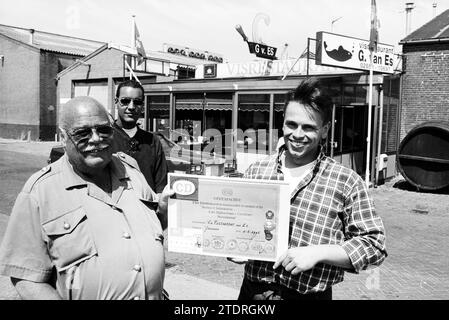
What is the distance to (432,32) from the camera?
15984mm

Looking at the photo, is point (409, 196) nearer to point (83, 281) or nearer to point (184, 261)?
point (184, 261)

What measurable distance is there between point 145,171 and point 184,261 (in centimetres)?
302

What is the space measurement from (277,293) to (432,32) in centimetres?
1660

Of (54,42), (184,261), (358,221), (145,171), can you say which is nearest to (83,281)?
(358,221)

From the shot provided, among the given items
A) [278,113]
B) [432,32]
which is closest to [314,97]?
[278,113]

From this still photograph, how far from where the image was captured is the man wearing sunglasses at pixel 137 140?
3561 mm

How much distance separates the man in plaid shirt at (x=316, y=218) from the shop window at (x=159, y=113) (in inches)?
632

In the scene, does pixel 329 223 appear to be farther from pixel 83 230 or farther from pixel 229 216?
pixel 83 230

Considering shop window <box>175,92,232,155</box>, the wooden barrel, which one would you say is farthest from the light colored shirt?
shop window <box>175,92,232,155</box>

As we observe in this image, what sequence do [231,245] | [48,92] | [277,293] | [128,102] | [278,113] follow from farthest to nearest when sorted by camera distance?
[48,92]
[278,113]
[128,102]
[231,245]
[277,293]

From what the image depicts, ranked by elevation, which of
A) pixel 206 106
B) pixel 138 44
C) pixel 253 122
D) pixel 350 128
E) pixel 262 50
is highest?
pixel 138 44

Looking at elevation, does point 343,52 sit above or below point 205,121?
above

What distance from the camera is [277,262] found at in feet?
6.82
